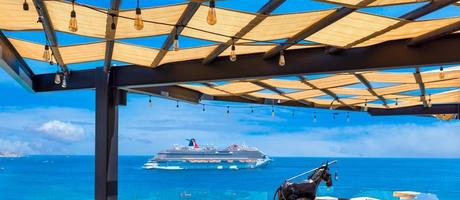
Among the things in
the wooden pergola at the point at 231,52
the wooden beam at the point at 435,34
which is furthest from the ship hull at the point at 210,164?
the wooden beam at the point at 435,34

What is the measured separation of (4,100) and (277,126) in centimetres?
3974

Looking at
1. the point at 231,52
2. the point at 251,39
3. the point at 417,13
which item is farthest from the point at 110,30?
the point at 417,13

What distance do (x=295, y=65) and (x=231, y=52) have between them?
0.89 meters

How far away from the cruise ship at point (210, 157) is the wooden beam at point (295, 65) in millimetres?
44184

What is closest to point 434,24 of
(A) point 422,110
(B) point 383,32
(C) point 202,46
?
(B) point 383,32

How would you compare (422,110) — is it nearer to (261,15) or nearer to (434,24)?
(434,24)

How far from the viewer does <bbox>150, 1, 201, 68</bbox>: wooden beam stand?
3.18 m

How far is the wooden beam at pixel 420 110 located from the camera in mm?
9539

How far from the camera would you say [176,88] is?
23.6ft

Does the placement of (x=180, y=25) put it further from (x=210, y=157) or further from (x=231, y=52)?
(x=210, y=157)

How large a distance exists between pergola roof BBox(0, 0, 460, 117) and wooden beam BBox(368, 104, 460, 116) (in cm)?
319

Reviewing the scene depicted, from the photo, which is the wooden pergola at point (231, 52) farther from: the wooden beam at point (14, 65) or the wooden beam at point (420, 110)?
the wooden beam at point (420, 110)

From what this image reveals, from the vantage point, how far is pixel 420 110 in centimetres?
990

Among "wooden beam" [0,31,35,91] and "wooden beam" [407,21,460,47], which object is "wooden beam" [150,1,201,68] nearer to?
"wooden beam" [0,31,35,91]
